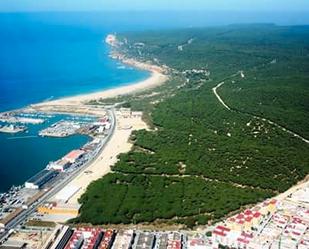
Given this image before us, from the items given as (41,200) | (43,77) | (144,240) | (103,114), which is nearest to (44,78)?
(43,77)

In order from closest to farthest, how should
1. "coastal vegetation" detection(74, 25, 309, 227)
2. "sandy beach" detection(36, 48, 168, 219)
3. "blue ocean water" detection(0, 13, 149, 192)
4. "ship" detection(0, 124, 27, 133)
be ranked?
"coastal vegetation" detection(74, 25, 309, 227) < "sandy beach" detection(36, 48, 168, 219) < "blue ocean water" detection(0, 13, 149, 192) < "ship" detection(0, 124, 27, 133)

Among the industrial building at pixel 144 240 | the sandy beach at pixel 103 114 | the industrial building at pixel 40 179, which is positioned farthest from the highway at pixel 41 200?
the industrial building at pixel 144 240

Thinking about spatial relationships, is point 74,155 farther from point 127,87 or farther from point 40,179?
point 127,87

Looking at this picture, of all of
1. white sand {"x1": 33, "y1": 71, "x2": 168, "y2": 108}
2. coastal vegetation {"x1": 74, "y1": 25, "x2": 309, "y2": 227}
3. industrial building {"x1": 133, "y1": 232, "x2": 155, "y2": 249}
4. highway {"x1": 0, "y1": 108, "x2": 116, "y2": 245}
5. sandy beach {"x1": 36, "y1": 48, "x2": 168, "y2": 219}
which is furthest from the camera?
white sand {"x1": 33, "y1": 71, "x2": 168, "y2": 108}

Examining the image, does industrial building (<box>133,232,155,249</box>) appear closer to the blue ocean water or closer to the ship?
the blue ocean water

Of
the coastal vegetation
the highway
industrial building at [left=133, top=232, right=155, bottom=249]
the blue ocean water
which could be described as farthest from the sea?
industrial building at [left=133, top=232, right=155, bottom=249]

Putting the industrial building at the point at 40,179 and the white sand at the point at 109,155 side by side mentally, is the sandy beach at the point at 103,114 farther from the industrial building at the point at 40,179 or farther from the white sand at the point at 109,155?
the industrial building at the point at 40,179

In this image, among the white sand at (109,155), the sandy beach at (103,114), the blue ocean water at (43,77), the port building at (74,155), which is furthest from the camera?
the blue ocean water at (43,77)

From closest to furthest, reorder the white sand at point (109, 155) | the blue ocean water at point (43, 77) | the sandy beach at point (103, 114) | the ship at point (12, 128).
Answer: the white sand at point (109, 155)
the sandy beach at point (103, 114)
the blue ocean water at point (43, 77)
the ship at point (12, 128)
